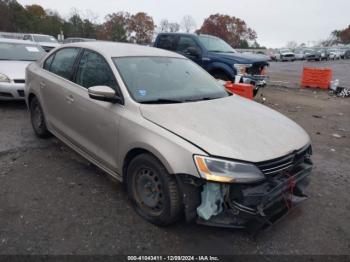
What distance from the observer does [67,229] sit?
3.07 m

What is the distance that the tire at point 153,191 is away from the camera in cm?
287

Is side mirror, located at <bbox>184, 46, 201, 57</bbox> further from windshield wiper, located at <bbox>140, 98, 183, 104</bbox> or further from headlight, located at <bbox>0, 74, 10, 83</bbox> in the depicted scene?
windshield wiper, located at <bbox>140, 98, 183, 104</bbox>

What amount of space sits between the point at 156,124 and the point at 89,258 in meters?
1.28

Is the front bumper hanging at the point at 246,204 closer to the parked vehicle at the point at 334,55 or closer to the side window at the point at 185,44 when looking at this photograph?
the side window at the point at 185,44

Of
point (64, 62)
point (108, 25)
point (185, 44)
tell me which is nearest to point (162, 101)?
point (64, 62)

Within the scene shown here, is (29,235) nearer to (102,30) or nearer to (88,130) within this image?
(88,130)

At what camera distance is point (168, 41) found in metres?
10.6

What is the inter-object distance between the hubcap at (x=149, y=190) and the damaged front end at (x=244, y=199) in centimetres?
38

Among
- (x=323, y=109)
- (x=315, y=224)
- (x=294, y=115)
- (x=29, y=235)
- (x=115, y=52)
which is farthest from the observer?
(x=323, y=109)

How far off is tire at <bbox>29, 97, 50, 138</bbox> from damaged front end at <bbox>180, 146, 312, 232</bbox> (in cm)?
323

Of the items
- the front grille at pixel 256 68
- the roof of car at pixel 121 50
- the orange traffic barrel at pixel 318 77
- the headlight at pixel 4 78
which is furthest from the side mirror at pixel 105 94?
the orange traffic barrel at pixel 318 77

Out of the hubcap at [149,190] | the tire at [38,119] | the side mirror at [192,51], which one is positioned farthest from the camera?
the side mirror at [192,51]

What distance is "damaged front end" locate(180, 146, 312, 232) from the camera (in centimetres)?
266

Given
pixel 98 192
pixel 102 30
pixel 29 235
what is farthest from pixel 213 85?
pixel 102 30
